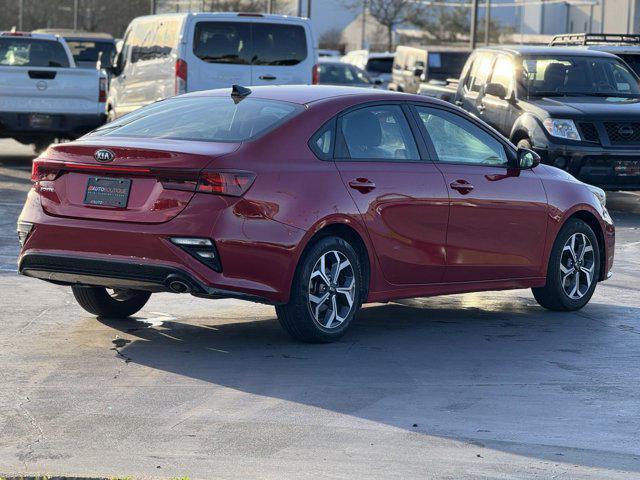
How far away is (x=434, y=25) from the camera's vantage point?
8281 cm

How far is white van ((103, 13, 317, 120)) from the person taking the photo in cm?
1911

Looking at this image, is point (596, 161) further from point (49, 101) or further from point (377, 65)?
point (377, 65)

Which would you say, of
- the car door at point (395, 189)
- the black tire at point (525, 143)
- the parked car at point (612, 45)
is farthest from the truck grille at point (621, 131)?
the car door at point (395, 189)

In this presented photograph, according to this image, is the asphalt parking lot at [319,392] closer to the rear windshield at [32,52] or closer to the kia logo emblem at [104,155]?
the kia logo emblem at [104,155]

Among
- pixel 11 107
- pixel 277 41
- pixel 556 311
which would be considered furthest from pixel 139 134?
pixel 11 107

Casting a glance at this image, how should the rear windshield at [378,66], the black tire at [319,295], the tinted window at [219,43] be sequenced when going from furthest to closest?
the rear windshield at [378,66] → the tinted window at [219,43] → the black tire at [319,295]

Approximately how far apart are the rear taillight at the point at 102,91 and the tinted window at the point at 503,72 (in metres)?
6.05

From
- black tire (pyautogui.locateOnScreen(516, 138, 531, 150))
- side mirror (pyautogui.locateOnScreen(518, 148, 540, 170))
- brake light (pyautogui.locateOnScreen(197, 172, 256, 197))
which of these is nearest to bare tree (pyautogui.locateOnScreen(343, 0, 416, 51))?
black tire (pyautogui.locateOnScreen(516, 138, 531, 150))

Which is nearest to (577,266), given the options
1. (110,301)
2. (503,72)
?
(110,301)

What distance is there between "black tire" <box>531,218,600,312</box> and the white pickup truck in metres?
12.4

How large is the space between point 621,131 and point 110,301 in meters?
9.37

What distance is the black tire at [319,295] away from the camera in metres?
8.12

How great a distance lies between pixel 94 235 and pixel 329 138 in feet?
5.07

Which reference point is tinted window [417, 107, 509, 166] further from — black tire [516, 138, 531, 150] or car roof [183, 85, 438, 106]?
black tire [516, 138, 531, 150]
